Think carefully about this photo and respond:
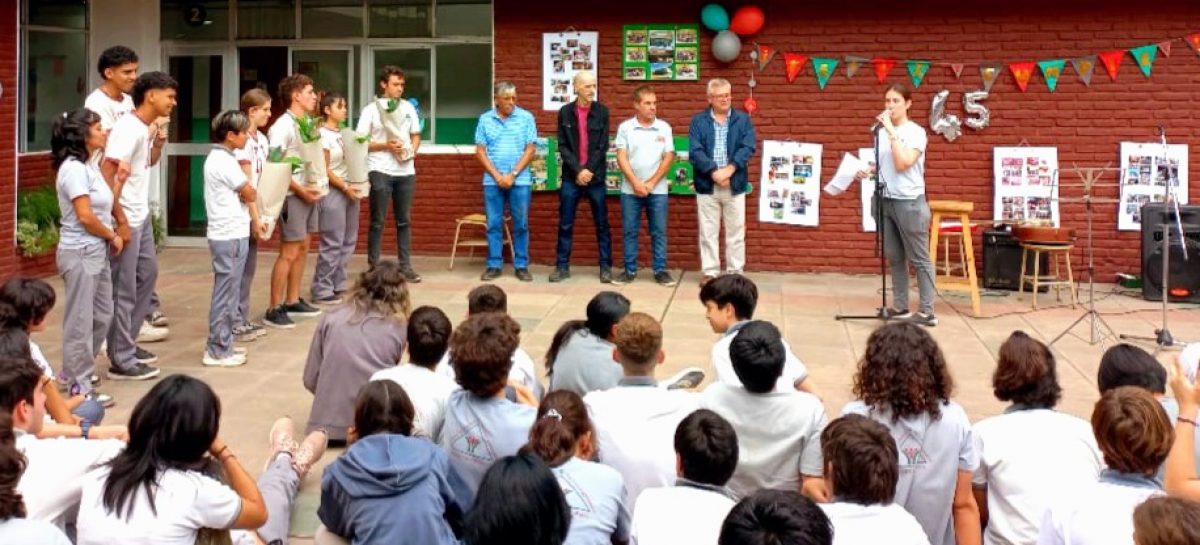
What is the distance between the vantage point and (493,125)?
909 centimetres

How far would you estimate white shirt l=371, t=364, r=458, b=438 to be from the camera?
12.4 feet

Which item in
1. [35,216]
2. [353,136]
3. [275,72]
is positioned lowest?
[35,216]

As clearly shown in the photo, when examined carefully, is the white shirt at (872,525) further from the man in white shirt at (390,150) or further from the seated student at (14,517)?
the man in white shirt at (390,150)

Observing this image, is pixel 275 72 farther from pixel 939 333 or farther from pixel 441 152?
pixel 939 333

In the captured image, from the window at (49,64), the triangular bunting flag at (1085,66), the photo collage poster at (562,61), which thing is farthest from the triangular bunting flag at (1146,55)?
the window at (49,64)

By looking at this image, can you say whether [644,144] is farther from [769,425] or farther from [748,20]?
[769,425]

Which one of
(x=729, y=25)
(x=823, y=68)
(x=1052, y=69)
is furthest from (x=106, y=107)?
(x=1052, y=69)

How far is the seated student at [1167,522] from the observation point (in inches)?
81.8

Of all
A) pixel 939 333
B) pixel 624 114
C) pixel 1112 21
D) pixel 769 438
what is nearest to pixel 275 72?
pixel 624 114

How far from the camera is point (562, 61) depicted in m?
9.92

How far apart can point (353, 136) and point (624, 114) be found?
2804 mm

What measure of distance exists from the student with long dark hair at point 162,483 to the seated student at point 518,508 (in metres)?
0.71

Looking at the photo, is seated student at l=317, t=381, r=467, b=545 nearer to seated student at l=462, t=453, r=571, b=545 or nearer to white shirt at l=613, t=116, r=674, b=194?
seated student at l=462, t=453, r=571, b=545

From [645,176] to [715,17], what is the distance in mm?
1610
